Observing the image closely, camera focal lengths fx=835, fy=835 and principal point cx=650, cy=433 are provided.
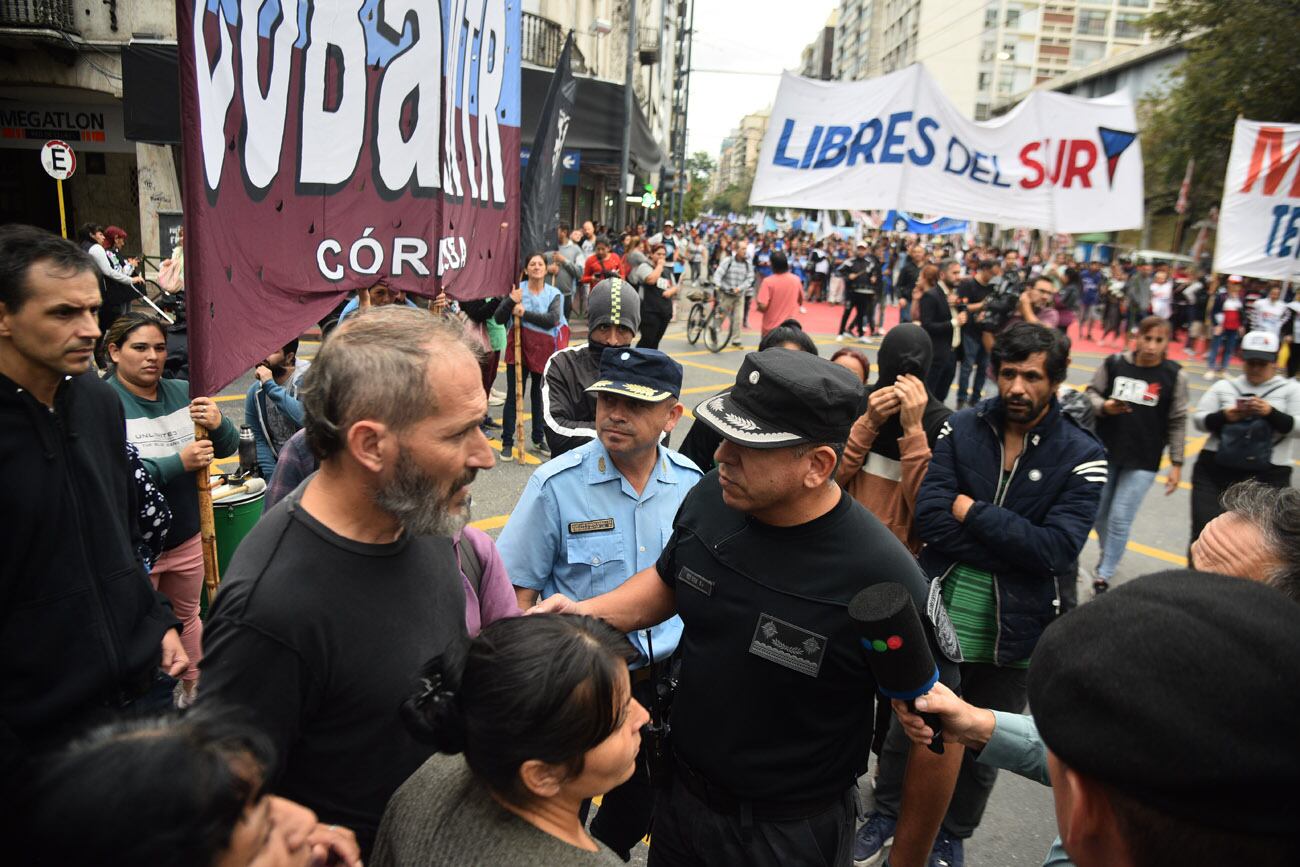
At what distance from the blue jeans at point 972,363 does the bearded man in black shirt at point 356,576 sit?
34.4ft

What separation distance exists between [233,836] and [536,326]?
727 centimetres

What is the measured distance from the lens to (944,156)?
6.40 meters

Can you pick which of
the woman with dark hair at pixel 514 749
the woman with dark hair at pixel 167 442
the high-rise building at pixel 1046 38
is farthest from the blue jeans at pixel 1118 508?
the high-rise building at pixel 1046 38

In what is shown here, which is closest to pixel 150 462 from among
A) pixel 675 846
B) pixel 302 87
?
pixel 302 87

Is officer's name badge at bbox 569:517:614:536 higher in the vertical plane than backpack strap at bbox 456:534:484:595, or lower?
lower

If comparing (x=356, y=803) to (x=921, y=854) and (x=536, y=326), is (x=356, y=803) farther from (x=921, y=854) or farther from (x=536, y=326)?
(x=536, y=326)

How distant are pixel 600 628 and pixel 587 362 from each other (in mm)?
3421

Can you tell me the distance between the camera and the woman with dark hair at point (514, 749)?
4.34 ft

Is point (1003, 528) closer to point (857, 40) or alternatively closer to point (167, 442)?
point (167, 442)

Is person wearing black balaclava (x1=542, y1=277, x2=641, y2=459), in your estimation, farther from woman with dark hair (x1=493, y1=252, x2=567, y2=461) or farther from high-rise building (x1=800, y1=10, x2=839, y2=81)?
high-rise building (x1=800, y1=10, x2=839, y2=81)

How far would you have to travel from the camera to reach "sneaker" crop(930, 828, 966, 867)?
10.2 ft

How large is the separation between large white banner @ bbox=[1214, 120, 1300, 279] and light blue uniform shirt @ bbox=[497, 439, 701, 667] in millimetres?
6941

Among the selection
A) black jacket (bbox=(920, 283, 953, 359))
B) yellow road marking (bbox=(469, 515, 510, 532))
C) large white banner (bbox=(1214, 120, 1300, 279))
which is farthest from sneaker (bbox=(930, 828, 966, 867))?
black jacket (bbox=(920, 283, 953, 359))

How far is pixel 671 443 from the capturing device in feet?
30.2
